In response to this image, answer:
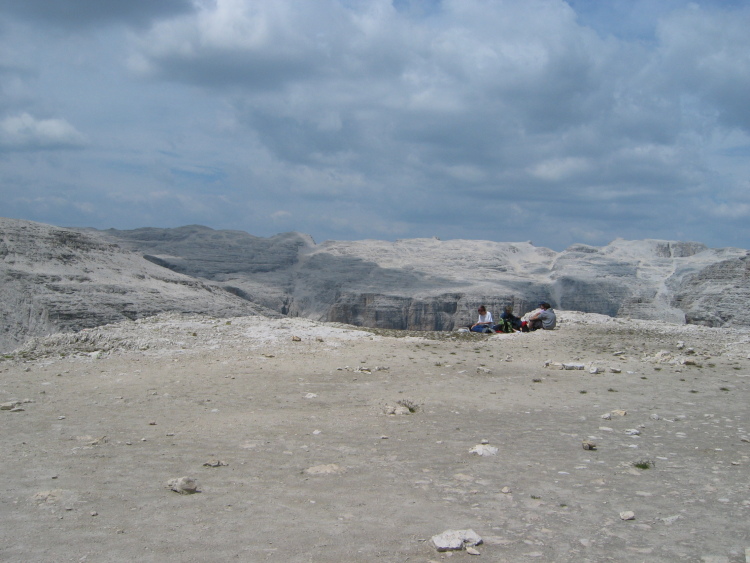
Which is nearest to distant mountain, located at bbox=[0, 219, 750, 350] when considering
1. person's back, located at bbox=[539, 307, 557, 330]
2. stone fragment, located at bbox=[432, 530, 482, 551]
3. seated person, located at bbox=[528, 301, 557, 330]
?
seated person, located at bbox=[528, 301, 557, 330]

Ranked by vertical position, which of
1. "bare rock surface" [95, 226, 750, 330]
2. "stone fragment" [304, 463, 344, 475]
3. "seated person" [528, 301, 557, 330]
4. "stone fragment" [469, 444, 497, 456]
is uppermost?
"bare rock surface" [95, 226, 750, 330]

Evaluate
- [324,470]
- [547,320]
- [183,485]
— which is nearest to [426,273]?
[547,320]

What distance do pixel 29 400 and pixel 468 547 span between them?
26.3 feet

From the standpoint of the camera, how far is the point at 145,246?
73812 mm

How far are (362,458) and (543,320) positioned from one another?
14180 millimetres

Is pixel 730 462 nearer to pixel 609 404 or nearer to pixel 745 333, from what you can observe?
pixel 609 404

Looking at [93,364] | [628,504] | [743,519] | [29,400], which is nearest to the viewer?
[743,519]

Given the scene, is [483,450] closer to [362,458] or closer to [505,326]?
[362,458]

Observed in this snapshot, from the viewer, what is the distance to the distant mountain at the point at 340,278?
62.5 ft

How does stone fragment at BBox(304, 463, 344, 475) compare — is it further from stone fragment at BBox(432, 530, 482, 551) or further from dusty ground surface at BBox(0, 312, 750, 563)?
stone fragment at BBox(432, 530, 482, 551)

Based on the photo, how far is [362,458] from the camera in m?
6.97

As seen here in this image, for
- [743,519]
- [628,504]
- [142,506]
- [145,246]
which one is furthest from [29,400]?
[145,246]

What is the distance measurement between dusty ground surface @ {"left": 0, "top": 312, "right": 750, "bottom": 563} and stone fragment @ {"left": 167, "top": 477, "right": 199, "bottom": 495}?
0.25 ft

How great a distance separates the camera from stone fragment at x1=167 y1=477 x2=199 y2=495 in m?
5.71
